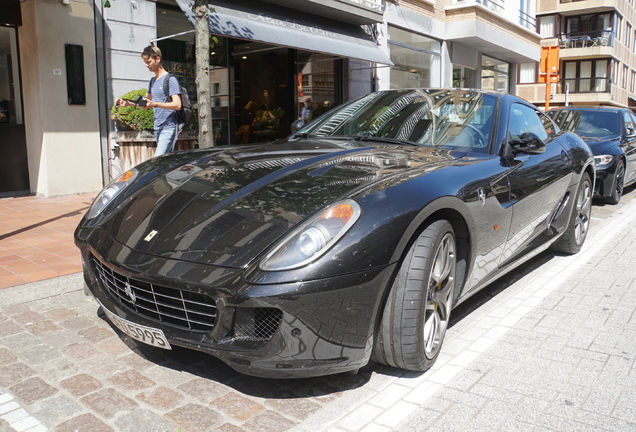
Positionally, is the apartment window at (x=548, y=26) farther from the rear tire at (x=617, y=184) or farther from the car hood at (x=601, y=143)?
the rear tire at (x=617, y=184)

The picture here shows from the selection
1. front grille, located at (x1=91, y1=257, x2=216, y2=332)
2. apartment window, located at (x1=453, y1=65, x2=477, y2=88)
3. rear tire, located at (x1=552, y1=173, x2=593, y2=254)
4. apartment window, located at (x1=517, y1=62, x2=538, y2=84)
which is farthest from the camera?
apartment window, located at (x1=517, y1=62, x2=538, y2=84)

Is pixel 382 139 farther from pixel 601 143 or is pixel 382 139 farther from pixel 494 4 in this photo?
pixel 494 4

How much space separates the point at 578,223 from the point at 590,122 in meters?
5.21

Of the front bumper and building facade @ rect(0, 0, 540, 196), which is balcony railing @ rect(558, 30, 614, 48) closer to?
building facade @ rect(0, 0, 540, 196)

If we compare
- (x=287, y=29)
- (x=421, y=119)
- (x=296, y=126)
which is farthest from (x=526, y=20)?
(x=421, y=119)

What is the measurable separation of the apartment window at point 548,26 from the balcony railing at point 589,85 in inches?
143

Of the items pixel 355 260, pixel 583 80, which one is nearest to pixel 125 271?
pixel 355 260

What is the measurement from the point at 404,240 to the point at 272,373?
32.5 inches

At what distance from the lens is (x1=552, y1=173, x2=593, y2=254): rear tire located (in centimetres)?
547

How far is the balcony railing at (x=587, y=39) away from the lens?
42.5m

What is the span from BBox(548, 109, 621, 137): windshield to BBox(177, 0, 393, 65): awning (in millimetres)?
4508

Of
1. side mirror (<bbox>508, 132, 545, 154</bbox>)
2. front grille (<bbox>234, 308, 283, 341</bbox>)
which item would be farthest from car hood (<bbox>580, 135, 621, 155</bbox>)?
front grille (<bbox>234, 308, 283, 341</bbox>)

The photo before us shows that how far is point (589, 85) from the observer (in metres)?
43.8

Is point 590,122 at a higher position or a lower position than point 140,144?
higher
